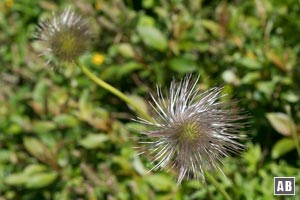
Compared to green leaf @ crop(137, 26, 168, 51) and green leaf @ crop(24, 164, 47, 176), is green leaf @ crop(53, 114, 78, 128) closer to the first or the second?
green leaf @ crop(24, 164, 47, 176)

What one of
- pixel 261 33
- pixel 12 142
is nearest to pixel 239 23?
Result: pixel 261 33

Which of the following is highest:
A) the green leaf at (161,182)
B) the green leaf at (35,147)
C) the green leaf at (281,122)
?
the green leaf at (281,122)

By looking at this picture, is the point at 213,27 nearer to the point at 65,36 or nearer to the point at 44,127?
the point at 44,127

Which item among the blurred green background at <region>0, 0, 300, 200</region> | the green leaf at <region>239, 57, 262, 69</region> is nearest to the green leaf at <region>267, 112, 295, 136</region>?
the blurred green background at <region>0, 0, 300, 200</region>

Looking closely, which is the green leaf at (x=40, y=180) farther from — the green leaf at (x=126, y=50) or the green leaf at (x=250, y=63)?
the green leaf at (x=250, y=63)

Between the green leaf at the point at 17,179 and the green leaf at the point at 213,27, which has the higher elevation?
the green leaf at the point at 213,27

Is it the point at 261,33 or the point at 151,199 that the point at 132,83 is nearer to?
the point at 261,33

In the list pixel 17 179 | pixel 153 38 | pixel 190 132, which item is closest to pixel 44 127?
pixel 17 179

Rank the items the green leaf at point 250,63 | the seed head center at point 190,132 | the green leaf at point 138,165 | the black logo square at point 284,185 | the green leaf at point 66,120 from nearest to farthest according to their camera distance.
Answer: the seed head center at point 190,132
the black logo square at point 284,185
the green leaf at point 138,165
the green leaf at point 250,63
the green leaf at point 66,120

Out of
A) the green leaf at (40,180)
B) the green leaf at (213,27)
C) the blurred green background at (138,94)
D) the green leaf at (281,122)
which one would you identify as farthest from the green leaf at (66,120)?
the green leaf at (281,122)
